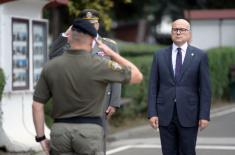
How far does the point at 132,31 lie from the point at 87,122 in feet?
167

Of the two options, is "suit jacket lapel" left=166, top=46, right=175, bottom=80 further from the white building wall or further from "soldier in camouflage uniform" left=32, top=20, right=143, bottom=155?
the white building wall

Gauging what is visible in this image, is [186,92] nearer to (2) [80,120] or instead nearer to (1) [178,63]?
(1) [178,63]

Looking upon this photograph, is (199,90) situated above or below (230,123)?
above

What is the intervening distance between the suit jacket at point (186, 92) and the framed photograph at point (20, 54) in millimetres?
4050

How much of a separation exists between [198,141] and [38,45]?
10.8ft

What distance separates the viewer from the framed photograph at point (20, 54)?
35.0 feet

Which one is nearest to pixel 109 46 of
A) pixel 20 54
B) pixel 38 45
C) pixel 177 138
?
pixel 177 138

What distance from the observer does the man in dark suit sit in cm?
696

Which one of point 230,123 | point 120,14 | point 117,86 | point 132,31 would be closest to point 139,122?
point 230,123

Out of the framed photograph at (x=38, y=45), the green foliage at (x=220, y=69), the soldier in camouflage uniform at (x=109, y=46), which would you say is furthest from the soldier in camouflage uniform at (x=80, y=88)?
the green foliage at (x=220, y=69)

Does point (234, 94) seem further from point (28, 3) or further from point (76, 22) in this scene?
point (76, 22)

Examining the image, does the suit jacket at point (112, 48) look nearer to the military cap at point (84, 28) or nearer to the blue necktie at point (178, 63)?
the blue necktie at point (178, 63)

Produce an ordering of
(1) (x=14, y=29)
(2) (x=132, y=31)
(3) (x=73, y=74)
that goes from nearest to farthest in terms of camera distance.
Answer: (3) (x=73, y=74) < (1) (x=14, y=29) < (2) (x=132, y=31)

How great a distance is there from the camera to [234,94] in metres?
18.4
